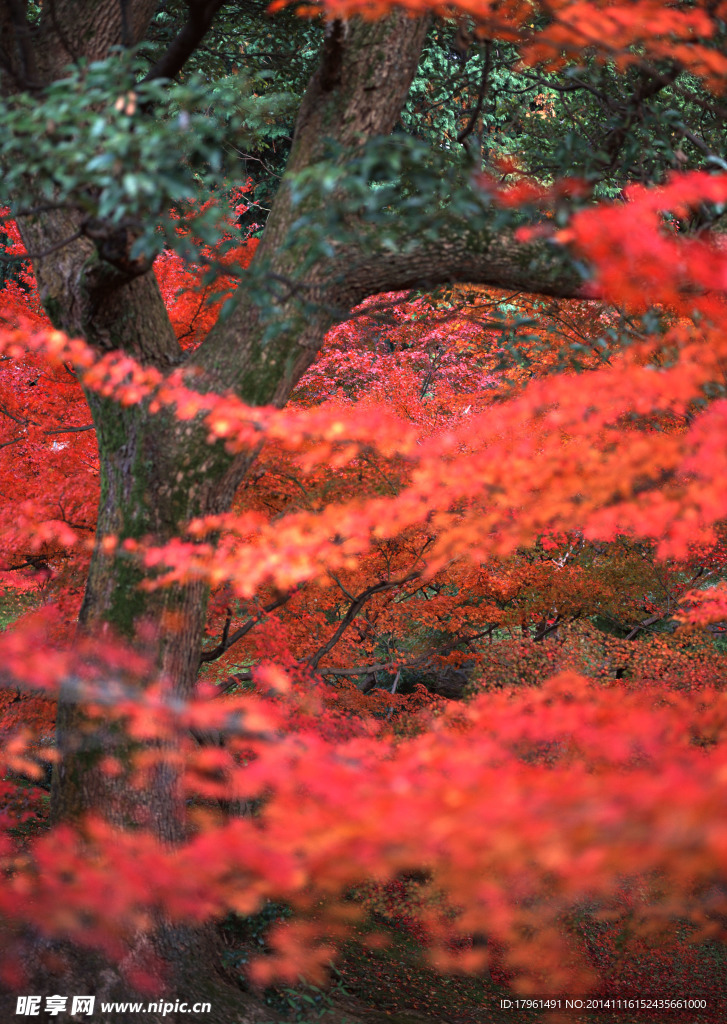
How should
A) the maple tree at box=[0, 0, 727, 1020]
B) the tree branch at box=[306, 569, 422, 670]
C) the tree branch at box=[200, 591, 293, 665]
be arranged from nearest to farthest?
the maple tree at box=[0, 0, 727, 1020] → the tree branch at box=[200, 591, 293, 665] → the tree branch at box=[306, 569, 422, 670]

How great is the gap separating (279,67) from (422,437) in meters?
5.25

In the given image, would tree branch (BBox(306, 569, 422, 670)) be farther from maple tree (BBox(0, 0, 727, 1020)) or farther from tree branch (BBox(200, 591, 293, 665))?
maple tree (BBox(0, 0, 727, 1020))

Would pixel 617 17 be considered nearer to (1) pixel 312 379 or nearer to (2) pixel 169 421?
(2) pixel 169 421

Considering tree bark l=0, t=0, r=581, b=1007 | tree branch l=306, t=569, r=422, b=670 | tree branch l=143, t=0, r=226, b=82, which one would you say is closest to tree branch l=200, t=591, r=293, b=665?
tree branch l=306, t=569, r=422, b=670

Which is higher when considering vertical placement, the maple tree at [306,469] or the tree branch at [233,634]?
the maple tree at [306,469]

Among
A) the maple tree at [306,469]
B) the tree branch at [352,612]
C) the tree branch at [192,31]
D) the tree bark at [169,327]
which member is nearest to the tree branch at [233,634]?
the maple tree at [306,469]

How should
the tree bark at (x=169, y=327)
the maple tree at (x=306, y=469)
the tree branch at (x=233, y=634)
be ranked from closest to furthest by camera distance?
the maple tree at (x=306, y=469), the tree bark at (x=169, y=327), the tree branch at (x=233, y=634)

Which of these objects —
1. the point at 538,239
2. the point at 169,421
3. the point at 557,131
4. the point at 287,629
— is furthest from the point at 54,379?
the point at 557,131

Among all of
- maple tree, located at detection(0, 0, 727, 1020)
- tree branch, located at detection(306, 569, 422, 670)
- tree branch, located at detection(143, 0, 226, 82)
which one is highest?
tree branch, located at detection(143, 0, 226, 82)

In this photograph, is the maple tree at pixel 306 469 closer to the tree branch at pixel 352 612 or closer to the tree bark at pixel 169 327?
the tree bark at pixel 169 327

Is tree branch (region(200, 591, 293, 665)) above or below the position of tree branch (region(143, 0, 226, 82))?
below

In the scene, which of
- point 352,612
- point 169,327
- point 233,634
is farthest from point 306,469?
point 352,612

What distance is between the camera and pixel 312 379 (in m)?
13.4

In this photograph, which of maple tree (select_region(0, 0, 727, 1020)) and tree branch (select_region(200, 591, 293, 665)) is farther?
tree branch (select_region(200, 591, 293, 665))
